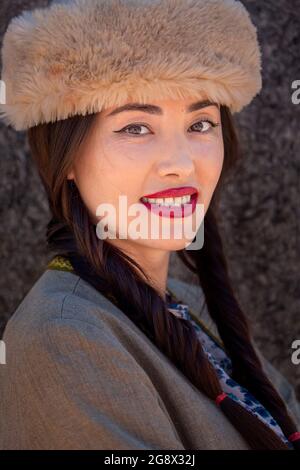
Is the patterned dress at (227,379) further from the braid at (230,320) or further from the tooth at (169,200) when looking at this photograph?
the tooth at (169,200)

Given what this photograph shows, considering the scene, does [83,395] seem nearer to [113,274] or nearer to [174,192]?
[113,274]

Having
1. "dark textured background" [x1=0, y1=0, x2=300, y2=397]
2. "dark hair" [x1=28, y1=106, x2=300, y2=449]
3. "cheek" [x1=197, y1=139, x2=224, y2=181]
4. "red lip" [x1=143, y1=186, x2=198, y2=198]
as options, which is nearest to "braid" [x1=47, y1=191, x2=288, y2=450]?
"dark hair" [x1=28, y1=106, x2=300, y2=449]

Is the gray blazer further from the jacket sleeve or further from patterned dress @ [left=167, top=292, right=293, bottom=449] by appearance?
patterned dress @ [left=167, top=292, right=293, bottom=449]

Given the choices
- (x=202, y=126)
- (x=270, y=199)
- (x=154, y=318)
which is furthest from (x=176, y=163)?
(x=270, y=199)

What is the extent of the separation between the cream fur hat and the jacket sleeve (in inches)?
18.1

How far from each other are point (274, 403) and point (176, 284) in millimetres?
550

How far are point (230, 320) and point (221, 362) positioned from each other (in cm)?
15

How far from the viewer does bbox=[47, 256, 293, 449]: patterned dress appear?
5.77 feet

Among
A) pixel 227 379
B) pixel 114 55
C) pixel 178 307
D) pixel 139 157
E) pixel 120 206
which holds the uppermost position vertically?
pixel 114 55

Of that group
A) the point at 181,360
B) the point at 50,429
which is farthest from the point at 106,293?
the point at 50,429

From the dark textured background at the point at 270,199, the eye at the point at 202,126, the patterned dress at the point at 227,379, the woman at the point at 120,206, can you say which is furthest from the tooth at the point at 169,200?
the dark textured background at the point at 270,199

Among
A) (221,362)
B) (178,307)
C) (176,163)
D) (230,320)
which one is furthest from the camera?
(230,320)

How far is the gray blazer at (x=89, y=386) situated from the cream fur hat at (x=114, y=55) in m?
0.38

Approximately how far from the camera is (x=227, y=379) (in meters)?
1.85
